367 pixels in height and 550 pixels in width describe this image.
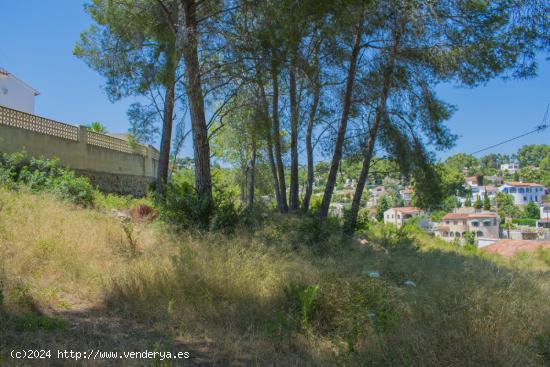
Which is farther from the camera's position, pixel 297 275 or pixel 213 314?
pixel 297 275

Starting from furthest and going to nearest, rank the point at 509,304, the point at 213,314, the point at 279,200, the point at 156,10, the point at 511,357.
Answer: the point at 279,200 < the point at 156,10 < the point at 213,314 < the point at 509,304 < the point at 511,357

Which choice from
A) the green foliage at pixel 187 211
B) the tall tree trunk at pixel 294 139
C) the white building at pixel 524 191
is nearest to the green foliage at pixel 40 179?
the green foliage at pixel 187 211

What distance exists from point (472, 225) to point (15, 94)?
5817 cm

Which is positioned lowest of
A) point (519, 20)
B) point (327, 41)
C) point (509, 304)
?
point (509, 304)

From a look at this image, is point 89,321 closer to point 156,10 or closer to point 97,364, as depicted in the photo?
point 97,364

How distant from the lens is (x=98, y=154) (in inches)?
610

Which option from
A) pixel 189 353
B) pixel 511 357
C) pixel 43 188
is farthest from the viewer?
pixel 43 188

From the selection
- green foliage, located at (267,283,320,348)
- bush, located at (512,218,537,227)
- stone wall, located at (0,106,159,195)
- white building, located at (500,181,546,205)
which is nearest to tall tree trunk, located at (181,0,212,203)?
green foliage, located at (267,283,320,348)

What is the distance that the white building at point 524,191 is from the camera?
94.9m

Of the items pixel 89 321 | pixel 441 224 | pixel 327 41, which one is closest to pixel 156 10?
pixel 327 41

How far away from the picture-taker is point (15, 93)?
28750 mm

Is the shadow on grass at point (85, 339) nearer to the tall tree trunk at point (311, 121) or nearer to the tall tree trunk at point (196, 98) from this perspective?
the tall tree trunk at point (196, 98)

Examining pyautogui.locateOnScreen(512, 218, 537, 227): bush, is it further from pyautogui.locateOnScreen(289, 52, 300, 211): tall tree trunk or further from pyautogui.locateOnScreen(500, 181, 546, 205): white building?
pyautogui.locateOnScreen(289, 52, 300, 211): tall tree trunk

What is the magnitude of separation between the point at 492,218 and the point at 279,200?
56274 millimetres
